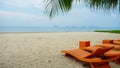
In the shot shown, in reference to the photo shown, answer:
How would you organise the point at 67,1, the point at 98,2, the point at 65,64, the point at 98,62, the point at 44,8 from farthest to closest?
the point at 65,64 → the point at 98,2 → the point at 98,62 → the point at 67,1 → the point at 44,8

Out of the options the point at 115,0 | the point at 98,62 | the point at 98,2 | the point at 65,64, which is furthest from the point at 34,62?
the point at 115,0

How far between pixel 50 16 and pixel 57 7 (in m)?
0.18

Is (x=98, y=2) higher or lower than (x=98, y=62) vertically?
higher

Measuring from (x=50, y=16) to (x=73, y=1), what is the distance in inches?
28.3

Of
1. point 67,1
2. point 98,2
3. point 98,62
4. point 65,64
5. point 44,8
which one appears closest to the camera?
point 44,8

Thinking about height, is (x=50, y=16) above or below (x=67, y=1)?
below

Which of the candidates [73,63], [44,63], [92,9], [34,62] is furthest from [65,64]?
[92,9]

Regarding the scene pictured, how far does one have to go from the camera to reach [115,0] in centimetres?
371

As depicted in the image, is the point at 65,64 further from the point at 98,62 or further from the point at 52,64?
the point at 98,62

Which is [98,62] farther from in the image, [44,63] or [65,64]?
[44,63]

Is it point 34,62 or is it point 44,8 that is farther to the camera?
point 34,62

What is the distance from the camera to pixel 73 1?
3.26 meters

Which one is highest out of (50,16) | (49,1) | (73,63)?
(49,1)

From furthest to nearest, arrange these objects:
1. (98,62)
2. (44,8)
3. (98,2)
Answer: (98,2), (98,62), (44,8)
